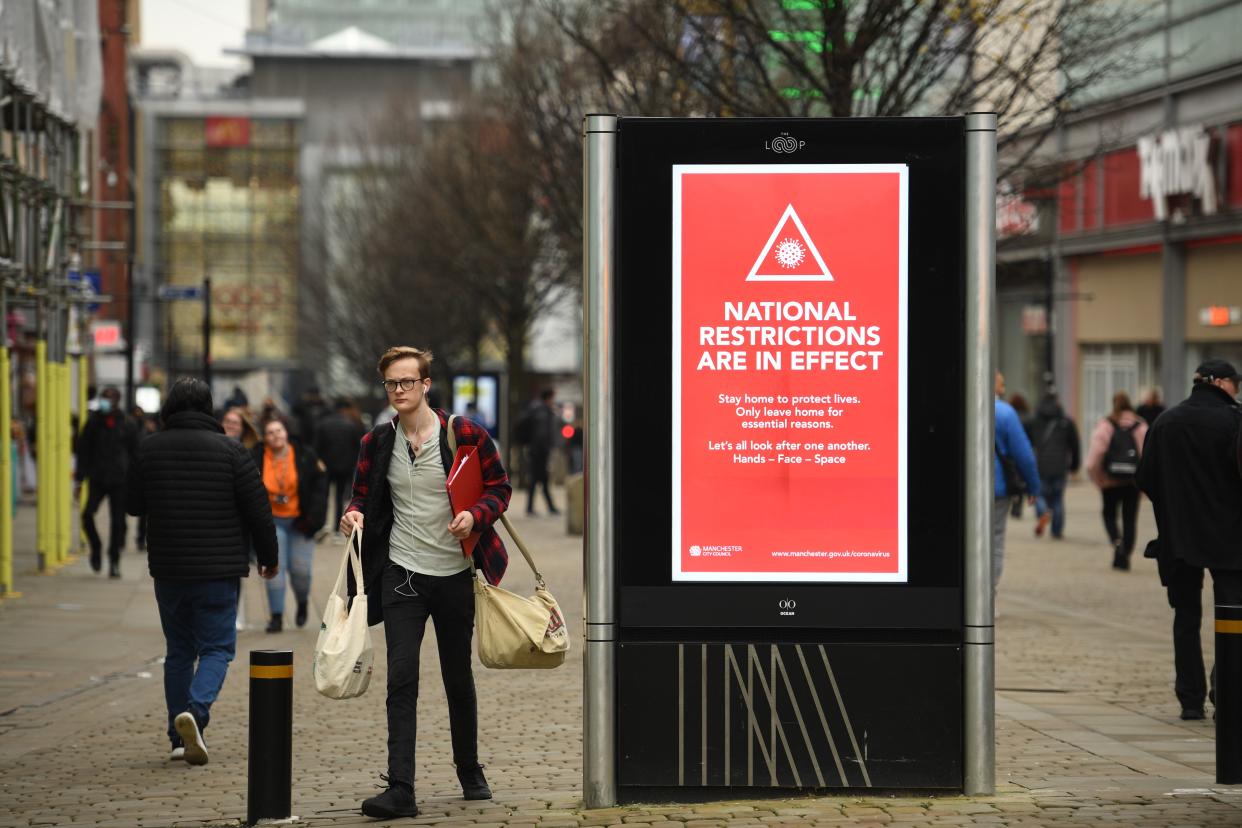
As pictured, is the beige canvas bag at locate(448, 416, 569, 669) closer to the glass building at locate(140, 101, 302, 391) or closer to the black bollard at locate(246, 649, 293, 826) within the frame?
the black bollard at locate(246, 649, 293, 826)

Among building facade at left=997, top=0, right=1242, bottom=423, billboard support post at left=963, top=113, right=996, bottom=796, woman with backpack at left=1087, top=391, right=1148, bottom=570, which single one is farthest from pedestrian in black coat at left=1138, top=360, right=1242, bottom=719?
building facade at left=997, top=0, right=1242, bottom=423

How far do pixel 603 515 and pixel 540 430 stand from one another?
78.6ft

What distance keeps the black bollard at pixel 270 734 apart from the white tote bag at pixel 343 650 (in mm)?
139

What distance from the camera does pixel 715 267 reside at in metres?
7.23

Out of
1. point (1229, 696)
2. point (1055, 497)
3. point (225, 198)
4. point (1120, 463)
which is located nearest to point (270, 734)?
point (1229, 696)

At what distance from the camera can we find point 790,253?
725cm

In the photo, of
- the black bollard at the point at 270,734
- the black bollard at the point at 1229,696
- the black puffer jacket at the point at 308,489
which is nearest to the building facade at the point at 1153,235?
the black puffer jacket at the point at 308,489

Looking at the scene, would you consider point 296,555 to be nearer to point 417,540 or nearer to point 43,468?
point 43,468

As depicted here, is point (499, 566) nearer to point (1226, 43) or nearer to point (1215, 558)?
point (1215, 558)

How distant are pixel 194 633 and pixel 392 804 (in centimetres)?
254

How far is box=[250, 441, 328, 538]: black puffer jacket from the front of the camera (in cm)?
1509

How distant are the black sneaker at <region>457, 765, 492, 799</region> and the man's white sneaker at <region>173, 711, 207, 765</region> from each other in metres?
1.77

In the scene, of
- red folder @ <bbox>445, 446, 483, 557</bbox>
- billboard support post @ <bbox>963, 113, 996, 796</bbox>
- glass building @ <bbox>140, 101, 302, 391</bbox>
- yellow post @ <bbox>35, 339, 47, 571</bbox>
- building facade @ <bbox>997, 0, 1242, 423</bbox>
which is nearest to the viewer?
billboard support post @ <bbox>963, 113, 996, 796</bbox>

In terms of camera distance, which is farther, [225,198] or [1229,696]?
[225,198]
